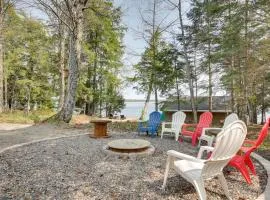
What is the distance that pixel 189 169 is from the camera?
301 cm

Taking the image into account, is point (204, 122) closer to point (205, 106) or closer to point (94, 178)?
point (94, 178)

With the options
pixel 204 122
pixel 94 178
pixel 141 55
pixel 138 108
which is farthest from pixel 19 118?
pixel 138 108

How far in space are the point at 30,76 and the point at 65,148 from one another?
1745cm

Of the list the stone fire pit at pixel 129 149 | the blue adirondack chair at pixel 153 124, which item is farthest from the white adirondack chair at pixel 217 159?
the blue adirondack chair at pixel 153 124

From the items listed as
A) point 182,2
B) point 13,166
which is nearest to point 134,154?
point 13,166

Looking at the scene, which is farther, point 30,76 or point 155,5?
point 30,76

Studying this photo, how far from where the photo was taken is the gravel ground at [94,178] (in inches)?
119

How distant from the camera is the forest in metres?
8.79

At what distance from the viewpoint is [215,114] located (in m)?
21.7

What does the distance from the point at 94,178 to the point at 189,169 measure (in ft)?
4.70

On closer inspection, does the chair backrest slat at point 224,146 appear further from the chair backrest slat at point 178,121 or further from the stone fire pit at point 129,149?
the chair backrest slat at point 178,121

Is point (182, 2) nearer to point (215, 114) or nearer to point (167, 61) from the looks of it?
point (167, 61)

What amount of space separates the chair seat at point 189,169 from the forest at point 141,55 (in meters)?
5.94

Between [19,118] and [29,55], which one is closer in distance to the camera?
[19,118]
